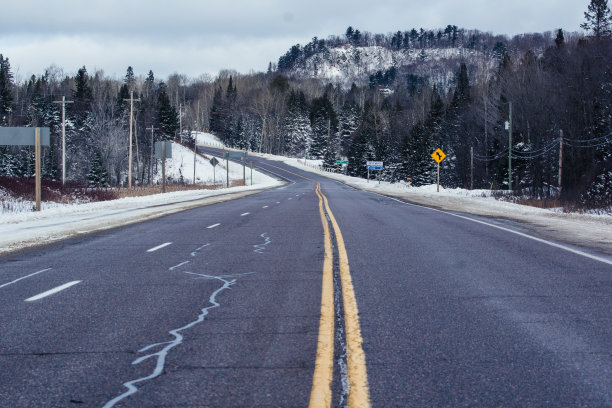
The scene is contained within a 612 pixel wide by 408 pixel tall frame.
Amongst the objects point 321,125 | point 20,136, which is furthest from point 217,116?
point 20,136

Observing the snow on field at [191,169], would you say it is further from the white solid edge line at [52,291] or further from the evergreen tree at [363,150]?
the white solid edge line at [52,291]

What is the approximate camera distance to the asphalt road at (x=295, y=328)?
392cm

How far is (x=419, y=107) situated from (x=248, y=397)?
142 m

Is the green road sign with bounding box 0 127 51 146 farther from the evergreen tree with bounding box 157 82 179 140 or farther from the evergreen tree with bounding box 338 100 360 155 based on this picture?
the evergreen tree with bounding box 338 100 360 155

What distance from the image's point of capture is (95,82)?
6260 inches

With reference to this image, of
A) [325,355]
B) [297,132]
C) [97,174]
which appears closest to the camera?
[325,355]

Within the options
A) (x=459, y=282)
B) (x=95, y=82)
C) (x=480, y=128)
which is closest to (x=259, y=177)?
(x=480, y=128)

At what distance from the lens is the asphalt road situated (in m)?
3.92

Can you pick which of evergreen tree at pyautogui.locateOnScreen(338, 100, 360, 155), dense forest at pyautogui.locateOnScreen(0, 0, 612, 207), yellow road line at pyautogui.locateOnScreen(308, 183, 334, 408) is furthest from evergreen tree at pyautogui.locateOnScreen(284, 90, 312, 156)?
yellow road line at pyautogui.locateOnScreen(308, 183, 334, 408)

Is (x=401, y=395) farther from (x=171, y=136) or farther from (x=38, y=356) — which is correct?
(x=171, y=136)

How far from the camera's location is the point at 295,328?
18.1 ft

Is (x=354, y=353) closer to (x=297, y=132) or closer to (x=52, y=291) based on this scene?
(x=52, y=291)

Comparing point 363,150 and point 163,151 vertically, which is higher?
point 363,150

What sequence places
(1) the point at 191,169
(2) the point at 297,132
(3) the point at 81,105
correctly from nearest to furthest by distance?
(1) the point at 191,169, (3) the point at 81,105, (2) the point at 297,132
